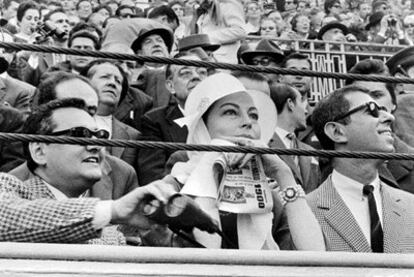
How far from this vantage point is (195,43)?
7.70 m

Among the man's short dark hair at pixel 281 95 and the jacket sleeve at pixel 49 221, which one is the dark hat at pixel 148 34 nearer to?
the man's short dark hair at pixel 281 95

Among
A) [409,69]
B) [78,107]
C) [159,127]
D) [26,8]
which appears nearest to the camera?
[78,107]

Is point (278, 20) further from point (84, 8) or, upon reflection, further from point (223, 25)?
point (223, 25)

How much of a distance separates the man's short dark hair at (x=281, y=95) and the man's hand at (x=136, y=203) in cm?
388

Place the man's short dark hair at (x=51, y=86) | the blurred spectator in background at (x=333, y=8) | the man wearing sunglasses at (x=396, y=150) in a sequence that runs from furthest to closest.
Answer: the blurred spectator in background at (x=333, y=8) < the man wearing sunglasses at (x=396, y=150) < the man's short dark hair at (x=51, y=86)

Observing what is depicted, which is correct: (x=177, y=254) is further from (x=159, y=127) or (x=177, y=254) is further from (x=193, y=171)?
(x=159, y=127)

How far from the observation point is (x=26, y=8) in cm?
1097

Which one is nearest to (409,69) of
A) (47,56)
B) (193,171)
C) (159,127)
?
(159,127)

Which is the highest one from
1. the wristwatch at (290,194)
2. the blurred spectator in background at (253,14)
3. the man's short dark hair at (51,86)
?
the blurred spectator in background at (253,14)

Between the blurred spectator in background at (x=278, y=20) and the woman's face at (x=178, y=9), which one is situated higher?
the woman's face at (x=178, y=9)

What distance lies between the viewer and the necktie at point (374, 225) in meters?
4.31

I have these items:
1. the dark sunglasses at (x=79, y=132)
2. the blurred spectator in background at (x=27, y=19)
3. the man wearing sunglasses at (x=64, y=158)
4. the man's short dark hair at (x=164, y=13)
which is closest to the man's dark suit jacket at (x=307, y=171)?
the man wearing sunglasses at (x=64, y=158)

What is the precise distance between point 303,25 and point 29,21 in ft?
13.7

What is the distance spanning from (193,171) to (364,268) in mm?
1122
